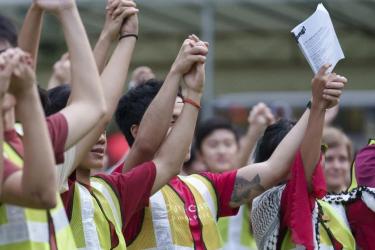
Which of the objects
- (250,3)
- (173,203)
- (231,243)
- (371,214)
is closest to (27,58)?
(173,203)

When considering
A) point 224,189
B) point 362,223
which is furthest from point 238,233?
point 224,189

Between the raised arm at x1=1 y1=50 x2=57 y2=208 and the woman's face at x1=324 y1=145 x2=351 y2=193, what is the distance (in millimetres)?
3694

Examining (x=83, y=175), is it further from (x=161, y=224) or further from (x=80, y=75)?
(x=80, y=75)

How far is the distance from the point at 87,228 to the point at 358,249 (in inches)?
53.9

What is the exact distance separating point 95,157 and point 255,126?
2.29m

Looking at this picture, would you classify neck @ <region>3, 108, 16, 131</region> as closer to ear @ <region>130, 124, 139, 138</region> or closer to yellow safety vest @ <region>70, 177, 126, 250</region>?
yellow safety vest @ <region>70, 177, 126, 250</region>

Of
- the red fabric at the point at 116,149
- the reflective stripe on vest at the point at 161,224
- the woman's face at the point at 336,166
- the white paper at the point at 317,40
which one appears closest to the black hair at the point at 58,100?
the reflective stripe on vest at the point at 161,224

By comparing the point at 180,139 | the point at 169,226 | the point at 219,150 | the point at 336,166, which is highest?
the point at 180,139

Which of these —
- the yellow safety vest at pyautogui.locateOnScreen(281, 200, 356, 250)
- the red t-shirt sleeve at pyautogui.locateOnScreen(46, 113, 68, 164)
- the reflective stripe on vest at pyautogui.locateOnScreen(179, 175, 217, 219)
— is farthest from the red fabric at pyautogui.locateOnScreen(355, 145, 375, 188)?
the red t-shirt sleeve at pyautogui.locateOnScreen(46, 113, 68, 164)

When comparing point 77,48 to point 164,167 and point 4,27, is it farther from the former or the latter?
point 164,167

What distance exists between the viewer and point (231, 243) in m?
7.37

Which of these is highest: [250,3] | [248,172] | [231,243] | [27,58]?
[250,3]

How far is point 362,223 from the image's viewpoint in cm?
526

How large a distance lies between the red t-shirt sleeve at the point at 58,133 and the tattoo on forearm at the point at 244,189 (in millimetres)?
1471
